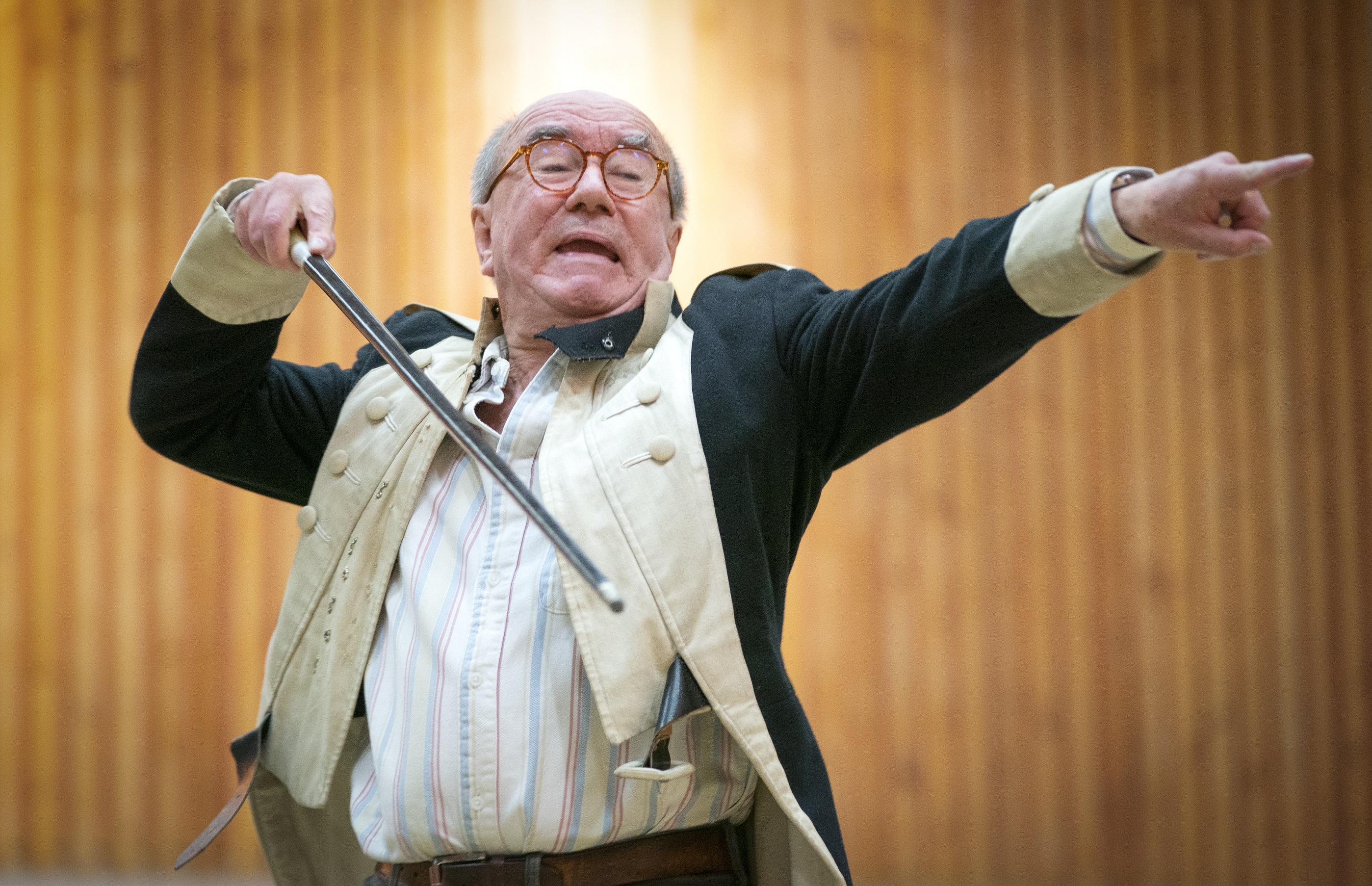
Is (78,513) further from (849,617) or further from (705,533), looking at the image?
(705,533)

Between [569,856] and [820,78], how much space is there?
7.79 ft

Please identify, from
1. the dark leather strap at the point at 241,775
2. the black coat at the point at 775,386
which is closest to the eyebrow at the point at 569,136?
the black coat at the point at 775,386

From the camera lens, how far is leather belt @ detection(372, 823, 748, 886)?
1.19 meters

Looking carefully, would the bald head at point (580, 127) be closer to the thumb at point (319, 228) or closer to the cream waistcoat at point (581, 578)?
the cream waistcoat at point (581, 578)

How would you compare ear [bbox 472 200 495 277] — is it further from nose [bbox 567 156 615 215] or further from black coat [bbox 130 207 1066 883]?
black coat [bbox 130 207 1066 883]

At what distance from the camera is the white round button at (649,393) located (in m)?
1.30

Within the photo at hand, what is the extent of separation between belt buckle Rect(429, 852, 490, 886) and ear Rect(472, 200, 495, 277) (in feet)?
2.56

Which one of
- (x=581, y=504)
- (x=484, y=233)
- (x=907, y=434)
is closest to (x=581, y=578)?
(x=581, y=504)

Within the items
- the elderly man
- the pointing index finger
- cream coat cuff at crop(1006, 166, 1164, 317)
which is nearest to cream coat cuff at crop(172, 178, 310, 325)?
the elderly man

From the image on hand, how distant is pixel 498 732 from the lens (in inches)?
47.4

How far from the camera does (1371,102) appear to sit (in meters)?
3.02

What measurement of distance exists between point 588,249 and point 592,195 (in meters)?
0.07

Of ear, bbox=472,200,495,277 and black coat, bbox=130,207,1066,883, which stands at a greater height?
ear, bbox=472,200,495,277

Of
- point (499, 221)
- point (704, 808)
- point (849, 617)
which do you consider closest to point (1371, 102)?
point (849, 617)
